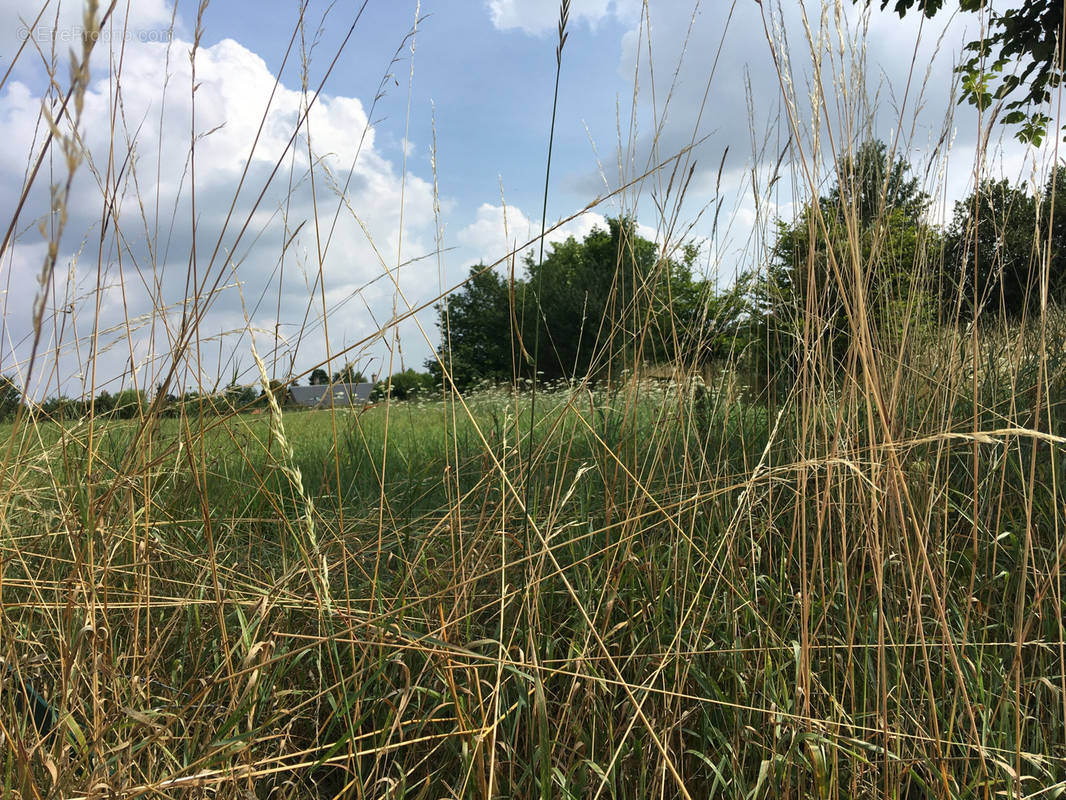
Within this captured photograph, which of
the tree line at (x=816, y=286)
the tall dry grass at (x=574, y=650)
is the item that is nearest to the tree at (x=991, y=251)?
the tree line at (x=816, y=286)

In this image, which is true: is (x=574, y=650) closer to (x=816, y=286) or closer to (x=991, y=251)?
(x=816, y=286)

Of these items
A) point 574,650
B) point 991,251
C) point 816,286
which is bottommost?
point 574,650

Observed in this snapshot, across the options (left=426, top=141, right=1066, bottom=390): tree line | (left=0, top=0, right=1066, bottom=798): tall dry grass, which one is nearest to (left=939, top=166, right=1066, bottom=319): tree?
(left=426, top=141, right=1066, bottom=390): tree line

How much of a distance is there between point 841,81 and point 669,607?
3.51 feet

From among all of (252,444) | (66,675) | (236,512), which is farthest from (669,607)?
(252,444)

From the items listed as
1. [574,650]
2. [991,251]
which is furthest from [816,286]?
[991,251]

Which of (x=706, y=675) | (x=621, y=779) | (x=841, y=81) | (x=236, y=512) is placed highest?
(x=841, y=81)

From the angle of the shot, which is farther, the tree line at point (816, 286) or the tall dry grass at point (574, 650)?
the tree line at point (816, 286)

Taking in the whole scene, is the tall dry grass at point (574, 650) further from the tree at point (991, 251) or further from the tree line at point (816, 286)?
the tree at point (991, 251)

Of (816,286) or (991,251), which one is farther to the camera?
(991,251)

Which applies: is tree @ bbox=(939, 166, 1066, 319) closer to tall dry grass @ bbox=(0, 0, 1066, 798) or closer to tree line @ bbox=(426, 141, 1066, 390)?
tree line @ bbox=(426, 141, 1066, 390)

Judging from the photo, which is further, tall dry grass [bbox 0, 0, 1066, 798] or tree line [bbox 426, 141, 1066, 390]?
tree line [bbox 426, 141, 1066, 390]

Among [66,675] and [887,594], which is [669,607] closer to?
[887,594]

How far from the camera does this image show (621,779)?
1.14 metres
